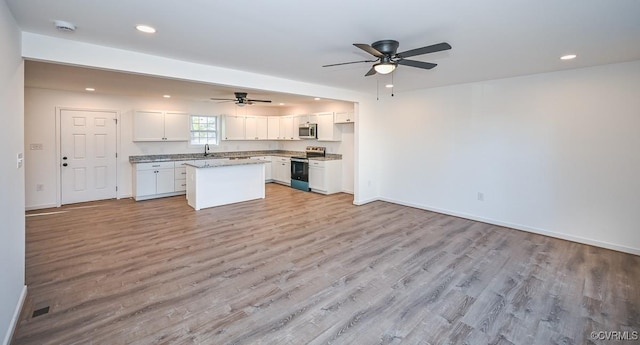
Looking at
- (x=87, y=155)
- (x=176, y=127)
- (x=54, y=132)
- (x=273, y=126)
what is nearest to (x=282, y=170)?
(x=273, y=126)

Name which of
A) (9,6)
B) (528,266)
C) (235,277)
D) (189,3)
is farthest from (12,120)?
(528,266)

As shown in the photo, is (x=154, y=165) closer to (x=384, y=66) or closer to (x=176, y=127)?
(x=176, y=127)

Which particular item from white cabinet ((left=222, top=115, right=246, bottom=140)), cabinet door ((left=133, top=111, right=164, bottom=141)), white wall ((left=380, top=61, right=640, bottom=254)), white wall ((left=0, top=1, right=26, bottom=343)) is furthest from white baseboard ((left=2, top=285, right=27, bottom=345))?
white cabinet ((left=222, top=115, right=246, bottom=140))

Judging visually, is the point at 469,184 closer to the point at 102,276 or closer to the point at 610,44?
the point at 610,44

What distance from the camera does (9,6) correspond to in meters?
2.28

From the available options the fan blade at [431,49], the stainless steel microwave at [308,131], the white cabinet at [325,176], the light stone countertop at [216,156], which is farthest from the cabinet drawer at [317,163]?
the fan blade at [431,49]

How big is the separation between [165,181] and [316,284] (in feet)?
18.3

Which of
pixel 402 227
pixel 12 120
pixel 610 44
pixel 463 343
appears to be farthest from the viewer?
pixel 402 227

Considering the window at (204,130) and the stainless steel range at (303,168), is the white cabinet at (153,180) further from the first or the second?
the stainless steel range at (303,168)

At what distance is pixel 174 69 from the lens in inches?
149

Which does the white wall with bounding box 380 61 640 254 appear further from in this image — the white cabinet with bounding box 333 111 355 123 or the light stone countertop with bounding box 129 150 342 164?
the light stone countertop with bounding box 129 150 342 164

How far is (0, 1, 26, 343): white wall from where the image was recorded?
2078 mm

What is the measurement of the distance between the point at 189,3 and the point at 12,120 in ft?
5.65

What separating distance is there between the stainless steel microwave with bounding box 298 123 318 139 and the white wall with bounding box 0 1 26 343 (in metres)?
5.93
